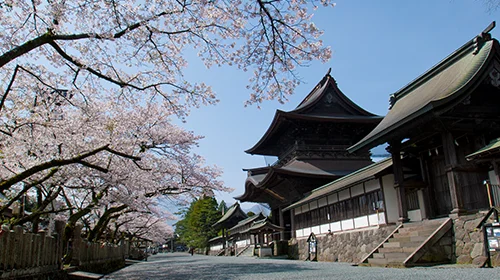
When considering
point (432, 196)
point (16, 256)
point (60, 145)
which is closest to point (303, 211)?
point (432, 196)

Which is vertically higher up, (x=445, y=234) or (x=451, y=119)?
(x=451, y=119)

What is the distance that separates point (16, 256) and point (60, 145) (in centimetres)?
435

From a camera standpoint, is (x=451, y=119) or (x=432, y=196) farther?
(x=432, y=196)

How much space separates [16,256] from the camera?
23.9 feet

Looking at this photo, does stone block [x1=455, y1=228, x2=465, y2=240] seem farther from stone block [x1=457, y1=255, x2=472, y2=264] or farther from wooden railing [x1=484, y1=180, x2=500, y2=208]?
wooden railing [x1=484, y1=180, x2=500, y2=208]

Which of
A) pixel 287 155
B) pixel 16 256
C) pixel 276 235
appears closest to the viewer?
pixel 16 256

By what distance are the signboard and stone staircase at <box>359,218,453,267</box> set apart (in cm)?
186

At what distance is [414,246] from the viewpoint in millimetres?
10938

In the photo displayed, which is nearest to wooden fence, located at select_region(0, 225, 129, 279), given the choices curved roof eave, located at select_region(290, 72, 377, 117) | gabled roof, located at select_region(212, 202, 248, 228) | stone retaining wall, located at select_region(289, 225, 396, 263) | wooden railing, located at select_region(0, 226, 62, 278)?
wooden railing, located at select_region(0, 226, 62, 278)

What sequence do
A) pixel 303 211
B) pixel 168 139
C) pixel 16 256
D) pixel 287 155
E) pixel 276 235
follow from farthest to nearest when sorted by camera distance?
pixel 276 235, pixel 287 155, pixel 303 211, pixel 168 139, pixel 16 256

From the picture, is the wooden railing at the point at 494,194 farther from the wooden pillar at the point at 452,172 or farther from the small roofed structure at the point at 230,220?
the small roofed structure at the point at 230,220

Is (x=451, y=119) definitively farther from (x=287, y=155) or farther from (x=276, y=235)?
(x=276, y=235)

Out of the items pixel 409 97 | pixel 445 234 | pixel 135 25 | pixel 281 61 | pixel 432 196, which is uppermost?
pixel 409 97

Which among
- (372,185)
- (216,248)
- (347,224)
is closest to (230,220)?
(216,248)
